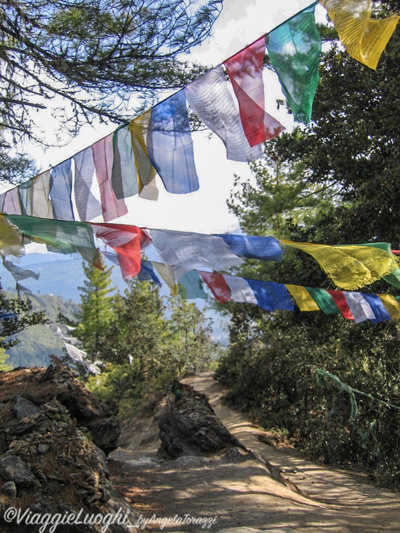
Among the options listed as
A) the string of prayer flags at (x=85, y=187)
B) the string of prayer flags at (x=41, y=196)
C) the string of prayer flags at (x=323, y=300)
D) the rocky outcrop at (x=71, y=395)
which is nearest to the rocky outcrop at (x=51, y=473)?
the rocky outcrop at (x=71, y=395)

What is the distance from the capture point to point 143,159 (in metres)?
4.98

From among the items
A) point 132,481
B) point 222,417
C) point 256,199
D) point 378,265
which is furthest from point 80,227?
point 256,199

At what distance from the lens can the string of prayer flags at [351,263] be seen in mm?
5211

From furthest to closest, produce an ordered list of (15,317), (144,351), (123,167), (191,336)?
(191,336), (144,351), (15,317), (123,167)

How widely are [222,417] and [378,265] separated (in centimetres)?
1194

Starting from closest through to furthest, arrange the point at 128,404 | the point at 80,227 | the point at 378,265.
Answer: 1. the point at 80,227
2. the point at 378,265
3. the point at 128,404

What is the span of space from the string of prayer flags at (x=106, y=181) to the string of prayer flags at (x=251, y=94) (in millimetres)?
1941

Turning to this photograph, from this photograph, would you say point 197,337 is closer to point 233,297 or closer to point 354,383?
point 354,383

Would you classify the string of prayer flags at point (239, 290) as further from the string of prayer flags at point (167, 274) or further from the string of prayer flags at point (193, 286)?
the string of prayer flags at point (167, 274)

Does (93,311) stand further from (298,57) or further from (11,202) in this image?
(298,57)

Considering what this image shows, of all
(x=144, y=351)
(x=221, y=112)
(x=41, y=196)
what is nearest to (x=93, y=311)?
(x=144, y=351)

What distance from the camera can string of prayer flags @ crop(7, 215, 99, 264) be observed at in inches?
179

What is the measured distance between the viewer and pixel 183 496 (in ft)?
20.5

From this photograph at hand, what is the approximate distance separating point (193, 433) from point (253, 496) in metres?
2.90
